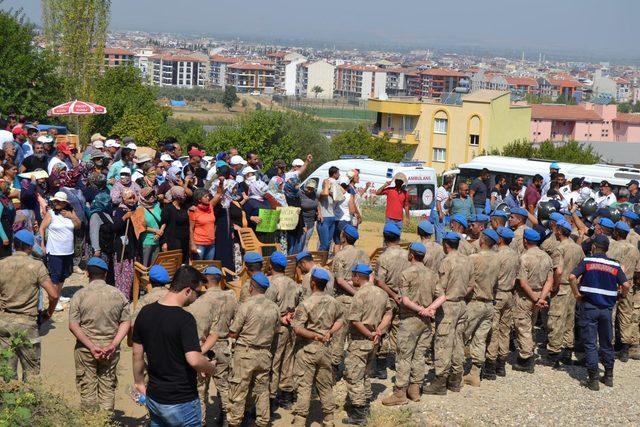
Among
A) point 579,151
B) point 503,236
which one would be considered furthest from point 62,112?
point 579,151

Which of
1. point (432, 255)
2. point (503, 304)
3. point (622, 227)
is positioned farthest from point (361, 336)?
point (622, 227)

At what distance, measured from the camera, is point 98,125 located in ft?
149

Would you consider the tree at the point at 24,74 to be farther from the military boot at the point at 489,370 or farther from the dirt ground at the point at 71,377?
the military boot at the point at 489,370

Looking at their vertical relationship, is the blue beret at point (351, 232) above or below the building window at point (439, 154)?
above

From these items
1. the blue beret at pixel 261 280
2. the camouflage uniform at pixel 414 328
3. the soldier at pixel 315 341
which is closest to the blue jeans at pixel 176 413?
the blue beret at pixel 261 280

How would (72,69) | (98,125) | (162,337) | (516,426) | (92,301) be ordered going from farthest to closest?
(98,125), (72,69), (516,426), (92,301), (162,337)

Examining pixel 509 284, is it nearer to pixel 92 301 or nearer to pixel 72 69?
pixel 92 301

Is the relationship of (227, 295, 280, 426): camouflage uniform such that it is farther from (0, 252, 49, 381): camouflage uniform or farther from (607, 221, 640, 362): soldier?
(607, 221, 640, 362): soldier

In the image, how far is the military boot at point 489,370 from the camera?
13.0 metres

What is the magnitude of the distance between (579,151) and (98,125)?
31.7m

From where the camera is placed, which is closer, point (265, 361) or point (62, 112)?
point (265, 361)

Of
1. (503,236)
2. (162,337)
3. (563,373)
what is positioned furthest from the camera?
(563,373)

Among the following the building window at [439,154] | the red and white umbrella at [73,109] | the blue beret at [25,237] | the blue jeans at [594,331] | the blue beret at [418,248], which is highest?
the red and white umbrella at [73,109]

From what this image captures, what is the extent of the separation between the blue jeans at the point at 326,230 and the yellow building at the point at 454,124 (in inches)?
2648
